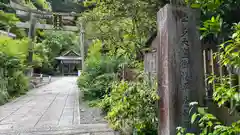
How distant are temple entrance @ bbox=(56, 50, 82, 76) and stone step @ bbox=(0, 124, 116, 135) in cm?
2695

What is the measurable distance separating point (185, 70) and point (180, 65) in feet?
0.29

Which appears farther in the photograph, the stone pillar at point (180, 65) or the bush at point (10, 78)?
the bush at point (10, 78)

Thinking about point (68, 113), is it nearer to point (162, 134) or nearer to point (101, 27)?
point (101, 27)

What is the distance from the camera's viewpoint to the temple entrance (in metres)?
30.4

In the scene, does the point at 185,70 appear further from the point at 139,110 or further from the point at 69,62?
the point at 69,62

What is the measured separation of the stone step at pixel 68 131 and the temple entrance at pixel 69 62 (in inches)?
1061

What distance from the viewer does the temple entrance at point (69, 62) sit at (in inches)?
1195

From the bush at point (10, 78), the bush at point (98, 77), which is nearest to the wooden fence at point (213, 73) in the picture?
the bush at point (98, 77)

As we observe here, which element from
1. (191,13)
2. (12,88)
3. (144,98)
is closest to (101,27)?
(144,98)

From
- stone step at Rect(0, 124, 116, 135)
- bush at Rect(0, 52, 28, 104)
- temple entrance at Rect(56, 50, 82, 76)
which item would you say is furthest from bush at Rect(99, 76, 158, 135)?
temple entrance at Rect(56, 50, 82, 76)

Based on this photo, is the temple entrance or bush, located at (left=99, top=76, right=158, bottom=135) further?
the temple entrance

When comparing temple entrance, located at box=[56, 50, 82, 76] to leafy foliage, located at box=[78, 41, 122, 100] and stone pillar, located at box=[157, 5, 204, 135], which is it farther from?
stone pillar, located at box=[157, 5, 204, 135]

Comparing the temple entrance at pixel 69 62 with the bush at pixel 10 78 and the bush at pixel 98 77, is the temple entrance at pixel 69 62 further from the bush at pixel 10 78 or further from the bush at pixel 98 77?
the bush at pixel 98 77

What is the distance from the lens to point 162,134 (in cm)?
249
